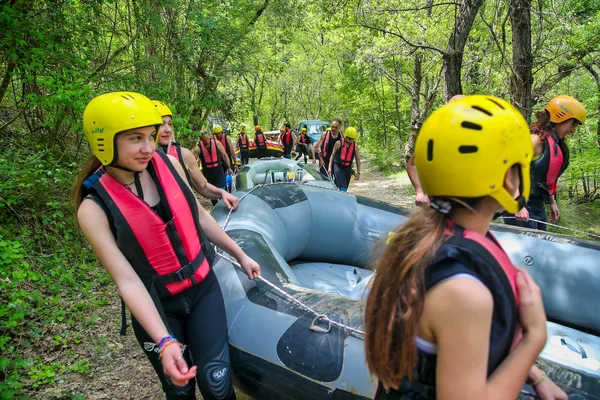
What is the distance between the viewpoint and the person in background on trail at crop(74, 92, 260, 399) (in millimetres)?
1584

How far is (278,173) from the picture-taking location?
Result: 7.31 metres

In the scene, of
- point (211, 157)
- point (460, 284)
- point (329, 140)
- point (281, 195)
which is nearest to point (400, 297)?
point (460, 284)

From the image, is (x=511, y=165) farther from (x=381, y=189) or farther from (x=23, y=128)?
(x=381, y=189)

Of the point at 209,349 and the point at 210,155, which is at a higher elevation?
the point at 210,155

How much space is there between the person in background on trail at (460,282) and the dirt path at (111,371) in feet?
7.39

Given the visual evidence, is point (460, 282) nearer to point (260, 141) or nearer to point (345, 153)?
point (345, 153)

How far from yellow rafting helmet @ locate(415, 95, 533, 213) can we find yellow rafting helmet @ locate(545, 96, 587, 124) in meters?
2.89

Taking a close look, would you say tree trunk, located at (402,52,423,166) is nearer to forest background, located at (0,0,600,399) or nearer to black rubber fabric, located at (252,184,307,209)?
forest background, located at (0,0,600,399)

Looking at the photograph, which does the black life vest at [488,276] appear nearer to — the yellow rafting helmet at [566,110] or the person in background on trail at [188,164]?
the person in background on trail at [188,164]

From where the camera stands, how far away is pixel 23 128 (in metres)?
5.55

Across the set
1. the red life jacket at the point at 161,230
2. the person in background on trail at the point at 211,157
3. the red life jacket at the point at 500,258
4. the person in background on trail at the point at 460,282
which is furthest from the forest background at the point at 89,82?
the red life jacket at the point at 500,258

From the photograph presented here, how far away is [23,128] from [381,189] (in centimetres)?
834

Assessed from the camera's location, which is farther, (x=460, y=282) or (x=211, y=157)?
(x=211, y=157)

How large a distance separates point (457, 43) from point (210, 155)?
426 centimetres
